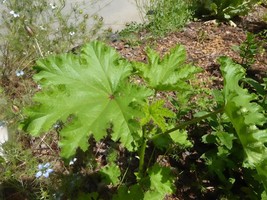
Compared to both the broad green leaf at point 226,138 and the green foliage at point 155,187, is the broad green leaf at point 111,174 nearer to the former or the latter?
the green foliage at point 155,187

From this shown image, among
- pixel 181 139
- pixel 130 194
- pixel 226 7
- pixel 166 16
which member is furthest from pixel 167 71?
pixel 226 7

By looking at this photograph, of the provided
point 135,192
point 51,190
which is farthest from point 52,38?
point 135,192

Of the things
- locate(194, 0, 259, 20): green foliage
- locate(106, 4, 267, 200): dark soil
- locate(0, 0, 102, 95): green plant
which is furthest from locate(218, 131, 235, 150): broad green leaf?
locate(194, 0, 259, 20): green foliage

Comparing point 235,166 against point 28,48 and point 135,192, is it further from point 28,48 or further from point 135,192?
point 28,48

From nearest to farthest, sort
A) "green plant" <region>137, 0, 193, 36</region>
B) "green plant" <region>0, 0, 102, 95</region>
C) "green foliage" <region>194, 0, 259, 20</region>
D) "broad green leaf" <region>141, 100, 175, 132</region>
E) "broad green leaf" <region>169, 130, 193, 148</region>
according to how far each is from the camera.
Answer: "broad green leaf" <region>141, 100, 175, 132</region> → "broad green leaf" <region>169, 130, 193, 148</region> → "green plant" <region>0, 0, 102, 95</region> → "green plant" <region>137, 0, 193, 36</region> → "green foliage" <region>194, 0, 259, 20</region>

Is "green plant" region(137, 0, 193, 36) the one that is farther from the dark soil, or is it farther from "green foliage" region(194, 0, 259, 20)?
"green foliage" region(194, 0, 259, 20)

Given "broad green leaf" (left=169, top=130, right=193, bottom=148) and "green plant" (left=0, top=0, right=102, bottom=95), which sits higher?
"green plant" (left=0, top=0, right=102, bottom=95)

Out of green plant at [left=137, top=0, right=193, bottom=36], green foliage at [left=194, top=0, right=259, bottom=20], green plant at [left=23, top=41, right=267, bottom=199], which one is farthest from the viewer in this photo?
green foliage at [left=194, top=0, right=259, bottom=20]

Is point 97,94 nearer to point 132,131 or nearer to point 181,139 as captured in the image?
point 132,131

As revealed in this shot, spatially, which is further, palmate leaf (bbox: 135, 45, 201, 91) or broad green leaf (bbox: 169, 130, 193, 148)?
broad green leaf (bbox: 169, 130, 193, 148)
